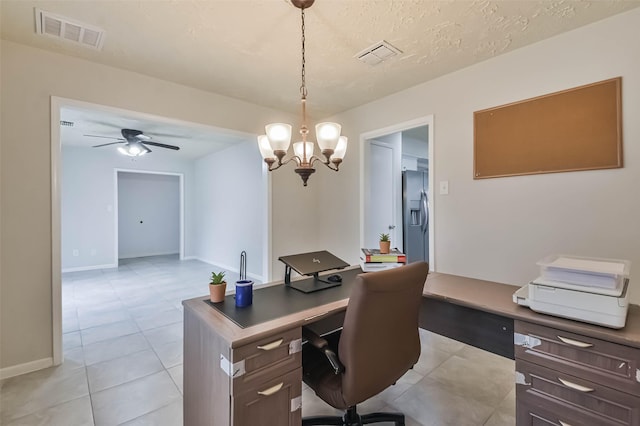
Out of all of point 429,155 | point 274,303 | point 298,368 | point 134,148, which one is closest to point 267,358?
point 298,368

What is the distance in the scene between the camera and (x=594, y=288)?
1239mm

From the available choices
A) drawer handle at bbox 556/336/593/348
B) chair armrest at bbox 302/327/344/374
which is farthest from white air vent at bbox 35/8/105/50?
drawer handle at bbox 556/336/593/348

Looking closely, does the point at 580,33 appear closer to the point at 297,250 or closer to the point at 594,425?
the point at 594,425

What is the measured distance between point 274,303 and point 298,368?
36 centimetres

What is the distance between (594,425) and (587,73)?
6.83 feet

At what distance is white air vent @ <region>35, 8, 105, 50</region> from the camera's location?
1863mm

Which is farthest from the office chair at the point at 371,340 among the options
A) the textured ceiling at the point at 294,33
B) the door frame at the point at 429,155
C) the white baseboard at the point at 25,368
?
the white baseboard at the point at 25,368

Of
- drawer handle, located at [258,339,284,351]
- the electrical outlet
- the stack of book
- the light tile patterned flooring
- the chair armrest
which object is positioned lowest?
the light tile patterned flooring

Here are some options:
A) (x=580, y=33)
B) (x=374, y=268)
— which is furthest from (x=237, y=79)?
(x=580, y=33)

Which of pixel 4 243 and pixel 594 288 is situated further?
pixel 4 243

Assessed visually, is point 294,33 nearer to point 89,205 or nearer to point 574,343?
point 574,343

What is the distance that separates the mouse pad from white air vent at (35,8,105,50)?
2.06m

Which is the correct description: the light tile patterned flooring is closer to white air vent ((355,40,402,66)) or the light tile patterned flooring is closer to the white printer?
the white printer

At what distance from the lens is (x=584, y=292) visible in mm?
1240
